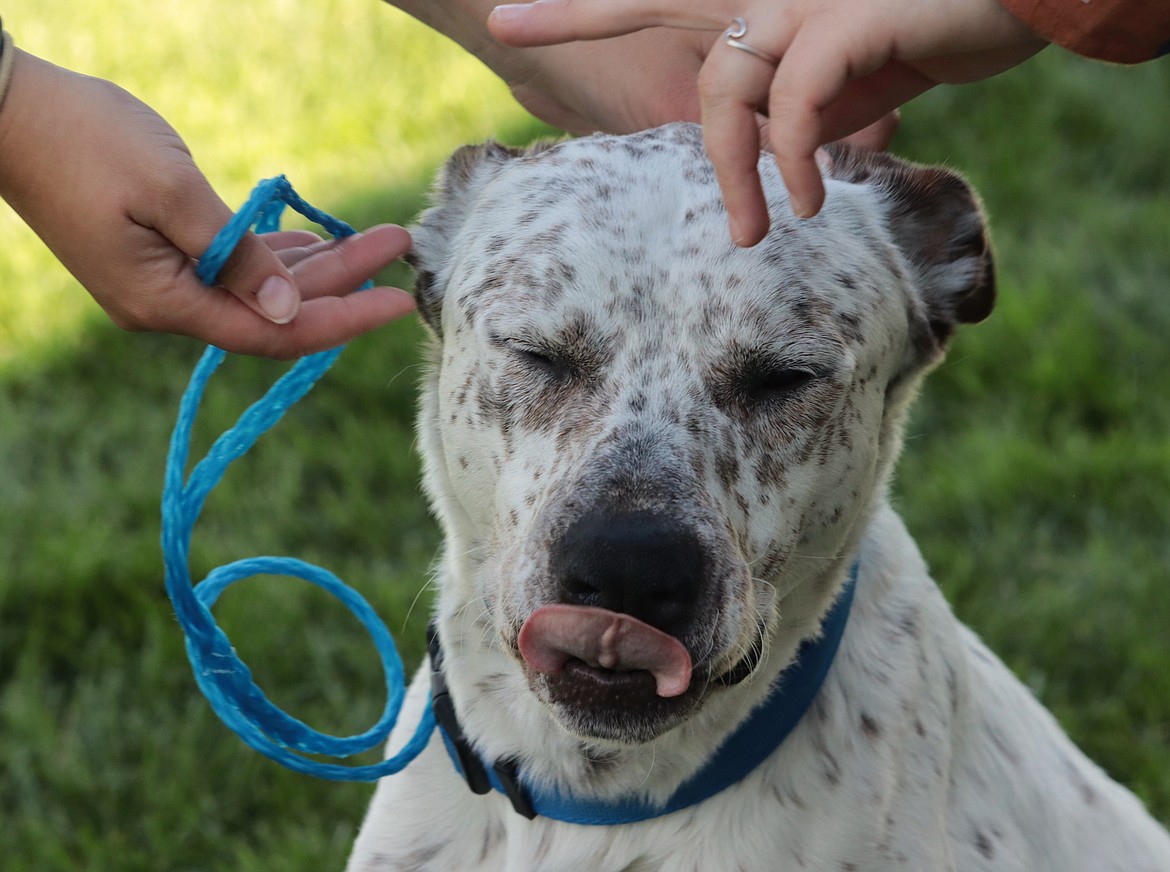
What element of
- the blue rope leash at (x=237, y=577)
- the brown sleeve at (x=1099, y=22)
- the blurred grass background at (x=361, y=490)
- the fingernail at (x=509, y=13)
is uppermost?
the fingernail at (x=509, y=13)

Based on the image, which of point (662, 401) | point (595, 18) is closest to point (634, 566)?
point (662, 401)

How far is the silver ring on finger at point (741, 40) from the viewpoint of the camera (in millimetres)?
2100

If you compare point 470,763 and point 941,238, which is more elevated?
point 941,238

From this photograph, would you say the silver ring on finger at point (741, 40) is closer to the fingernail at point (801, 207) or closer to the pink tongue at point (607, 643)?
the fingernail at point (801, 207)

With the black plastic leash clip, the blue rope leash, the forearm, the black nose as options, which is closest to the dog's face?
the black nose

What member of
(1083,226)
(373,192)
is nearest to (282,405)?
(373,192)

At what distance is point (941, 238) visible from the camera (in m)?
2.73

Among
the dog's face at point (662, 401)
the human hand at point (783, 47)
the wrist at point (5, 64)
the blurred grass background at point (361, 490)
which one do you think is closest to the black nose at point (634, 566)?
the dog's face at point (662, 401)

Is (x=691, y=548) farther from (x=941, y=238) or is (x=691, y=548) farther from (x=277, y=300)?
(x=941, y=238)

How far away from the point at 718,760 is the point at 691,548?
1.63 feet

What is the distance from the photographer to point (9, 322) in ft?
18.9

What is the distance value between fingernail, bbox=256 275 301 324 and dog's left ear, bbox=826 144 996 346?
1096 millimetres

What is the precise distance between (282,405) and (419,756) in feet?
2.43

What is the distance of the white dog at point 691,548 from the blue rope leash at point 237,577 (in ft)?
0.44
